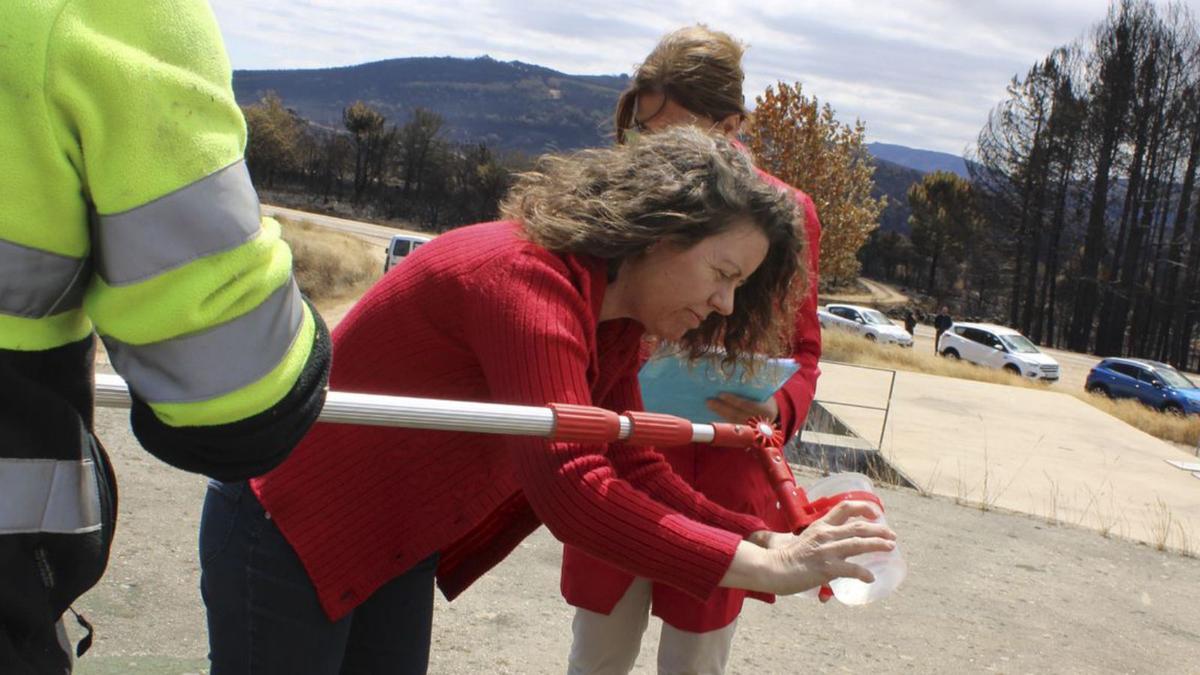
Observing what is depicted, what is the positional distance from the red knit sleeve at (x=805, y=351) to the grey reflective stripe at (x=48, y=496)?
6.67 feet

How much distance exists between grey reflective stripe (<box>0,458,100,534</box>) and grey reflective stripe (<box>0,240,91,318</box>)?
0.15 meters

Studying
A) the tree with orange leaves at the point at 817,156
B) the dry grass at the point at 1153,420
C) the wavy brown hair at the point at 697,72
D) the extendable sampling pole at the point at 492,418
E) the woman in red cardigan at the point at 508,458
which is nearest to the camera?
the extendable sampling pole at the point at 492,418

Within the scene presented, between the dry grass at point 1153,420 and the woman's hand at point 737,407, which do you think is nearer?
the woman's hand at point 737,407

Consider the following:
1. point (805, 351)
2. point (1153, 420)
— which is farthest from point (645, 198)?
point (1153, 420)

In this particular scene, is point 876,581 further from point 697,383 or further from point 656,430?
point 697,383

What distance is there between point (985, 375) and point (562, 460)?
90.6 feet

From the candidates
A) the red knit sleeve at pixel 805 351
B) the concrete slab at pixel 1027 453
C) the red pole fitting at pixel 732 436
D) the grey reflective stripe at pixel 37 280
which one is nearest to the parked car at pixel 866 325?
the concrete slab at pixel 1027 453

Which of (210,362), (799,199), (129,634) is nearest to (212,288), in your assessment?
(210,362)

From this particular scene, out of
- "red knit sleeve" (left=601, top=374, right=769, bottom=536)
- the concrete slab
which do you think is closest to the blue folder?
"red knit sleeve" (left=601, top=374, right=769, bottom=536)

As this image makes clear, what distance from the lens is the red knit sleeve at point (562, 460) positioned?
1932mm

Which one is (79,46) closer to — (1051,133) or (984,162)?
(1051,133)

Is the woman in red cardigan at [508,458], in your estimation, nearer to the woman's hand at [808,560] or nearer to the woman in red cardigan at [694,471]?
the woman's hand at [808,560]

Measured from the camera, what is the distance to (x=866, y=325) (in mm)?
38406

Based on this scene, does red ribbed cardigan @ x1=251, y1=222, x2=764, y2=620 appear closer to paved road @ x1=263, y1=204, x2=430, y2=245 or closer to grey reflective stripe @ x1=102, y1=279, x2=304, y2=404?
grey reflective stripe @ x1=102, y1=279, x2=304, y2=404
